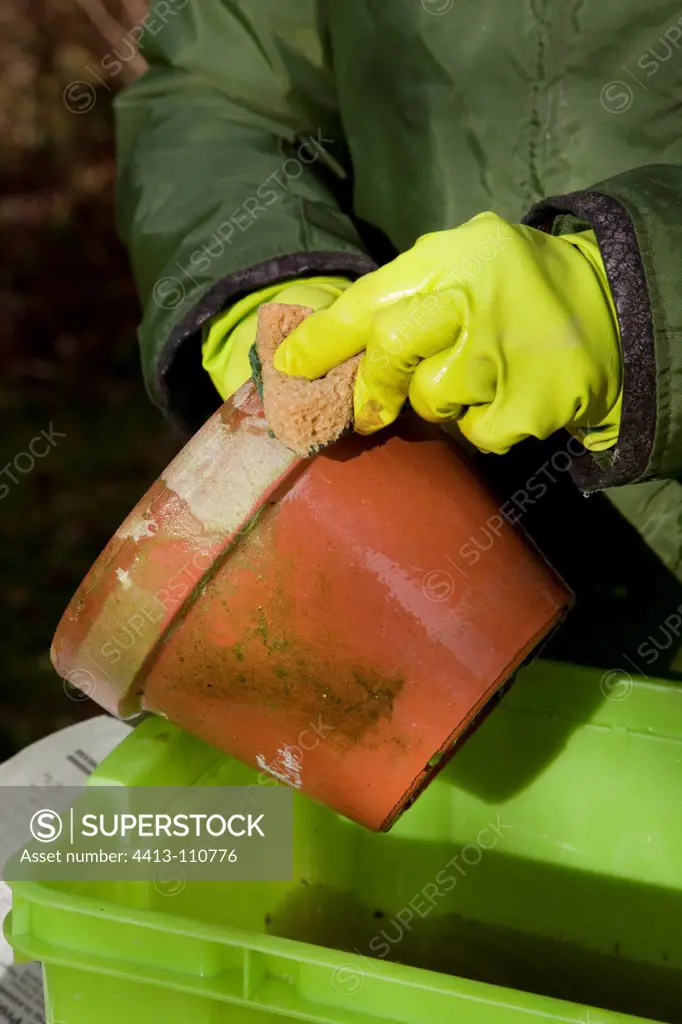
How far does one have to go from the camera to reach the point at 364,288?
67cm

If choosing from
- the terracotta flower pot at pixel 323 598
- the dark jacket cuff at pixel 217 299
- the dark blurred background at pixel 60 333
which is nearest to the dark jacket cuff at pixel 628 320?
the terracotta flower pot at pixel 323 598

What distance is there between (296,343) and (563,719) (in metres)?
0.48

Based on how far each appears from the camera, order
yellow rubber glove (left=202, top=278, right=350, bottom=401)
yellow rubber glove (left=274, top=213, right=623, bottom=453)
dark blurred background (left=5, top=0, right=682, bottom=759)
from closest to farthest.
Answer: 1. yellow rubber glove (left=274, top=213, right=623, bottom=453)
2. yellow rubber glove (left=202, top=278, right=350, bottom=401)
3. dark blurred background (left=5, top=0, right=682, bottom=759)

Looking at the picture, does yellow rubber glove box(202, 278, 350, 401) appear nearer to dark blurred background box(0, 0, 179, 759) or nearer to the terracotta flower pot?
the terracotta flower pot

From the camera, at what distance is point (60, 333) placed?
2.83 metres

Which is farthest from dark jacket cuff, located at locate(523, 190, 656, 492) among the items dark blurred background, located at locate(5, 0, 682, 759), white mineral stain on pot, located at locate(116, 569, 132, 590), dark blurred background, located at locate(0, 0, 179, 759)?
dark blurred background, located at locate(0, 0, 179, 759)

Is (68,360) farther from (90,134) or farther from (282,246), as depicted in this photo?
(282,246)

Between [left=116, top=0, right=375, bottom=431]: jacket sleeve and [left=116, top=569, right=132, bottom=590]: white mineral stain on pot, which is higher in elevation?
[left=116, top=0, right=375, bottom=431]: jacket sleeve

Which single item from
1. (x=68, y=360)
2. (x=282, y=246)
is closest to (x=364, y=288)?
(x=282, y=246)

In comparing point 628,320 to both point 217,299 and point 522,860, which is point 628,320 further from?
point 522,860

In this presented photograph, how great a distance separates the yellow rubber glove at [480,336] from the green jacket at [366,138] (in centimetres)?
6

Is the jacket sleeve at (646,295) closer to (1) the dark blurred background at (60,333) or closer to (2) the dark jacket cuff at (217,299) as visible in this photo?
(2) the dark jacket cuff at (217,299)

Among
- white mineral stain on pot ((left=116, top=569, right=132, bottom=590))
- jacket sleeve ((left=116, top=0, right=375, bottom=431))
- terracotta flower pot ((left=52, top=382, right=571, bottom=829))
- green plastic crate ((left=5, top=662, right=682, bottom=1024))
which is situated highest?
jacket sleeve ((left=116, top=0, right=375, bottom=431))

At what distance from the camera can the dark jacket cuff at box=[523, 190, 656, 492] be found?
0.71 m
